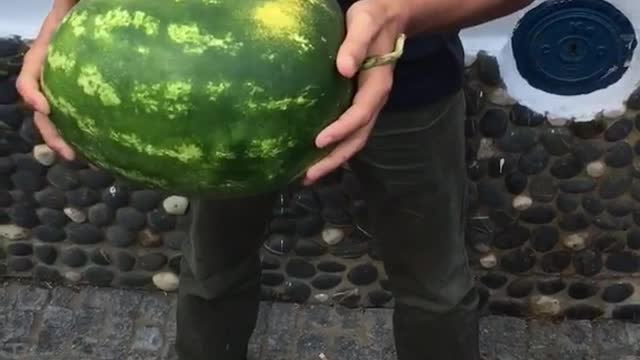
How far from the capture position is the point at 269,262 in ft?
10.1

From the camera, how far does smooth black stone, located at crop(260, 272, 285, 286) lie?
309cm

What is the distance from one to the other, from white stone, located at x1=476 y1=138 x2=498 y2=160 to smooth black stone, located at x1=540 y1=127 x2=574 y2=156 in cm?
13

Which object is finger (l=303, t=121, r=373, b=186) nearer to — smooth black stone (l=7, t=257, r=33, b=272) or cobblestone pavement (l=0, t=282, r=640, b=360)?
cobblestone pavement (l=0, t=282, r=640, b=360)

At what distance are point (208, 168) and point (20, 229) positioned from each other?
68.1 inches

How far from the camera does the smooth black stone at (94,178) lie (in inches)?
117

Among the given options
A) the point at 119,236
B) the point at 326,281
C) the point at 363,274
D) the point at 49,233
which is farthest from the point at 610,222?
the point at 49,233

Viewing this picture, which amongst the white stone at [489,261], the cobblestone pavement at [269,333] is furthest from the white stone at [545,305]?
the white stone at [489,261]

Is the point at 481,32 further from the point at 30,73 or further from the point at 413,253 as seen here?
the point at 30,73

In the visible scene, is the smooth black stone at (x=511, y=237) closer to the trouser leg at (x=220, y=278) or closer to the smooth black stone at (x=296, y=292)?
the smooth black stone at (x=296, y=292)

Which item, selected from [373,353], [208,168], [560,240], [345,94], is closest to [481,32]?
[560,240]

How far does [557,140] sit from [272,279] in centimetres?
91

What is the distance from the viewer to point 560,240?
9.70 feet

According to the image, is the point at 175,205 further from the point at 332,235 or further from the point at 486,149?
the point at 486,149

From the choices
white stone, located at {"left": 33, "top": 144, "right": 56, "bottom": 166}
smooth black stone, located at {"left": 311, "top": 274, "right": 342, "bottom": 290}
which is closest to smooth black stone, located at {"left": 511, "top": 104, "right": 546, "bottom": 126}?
smooth black stone, located at {"left": 311, "top": 274, "right": 342, "bottom": 290}
